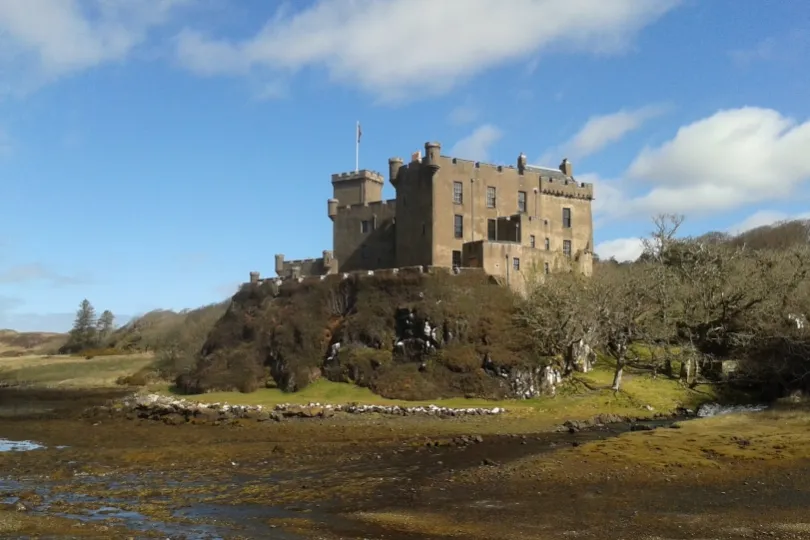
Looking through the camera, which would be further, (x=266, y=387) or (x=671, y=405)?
(x=266, y=387)

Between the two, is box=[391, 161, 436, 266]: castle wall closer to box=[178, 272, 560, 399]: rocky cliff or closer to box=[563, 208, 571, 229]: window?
box=[178, 272, 560, 399]: rocky cliff

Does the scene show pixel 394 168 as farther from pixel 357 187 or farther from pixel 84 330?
pixel 84 330

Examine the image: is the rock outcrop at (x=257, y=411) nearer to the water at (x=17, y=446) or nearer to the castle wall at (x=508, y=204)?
the water at (x=17, y=446)

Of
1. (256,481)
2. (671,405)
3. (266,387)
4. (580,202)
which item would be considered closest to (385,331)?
(266,387)

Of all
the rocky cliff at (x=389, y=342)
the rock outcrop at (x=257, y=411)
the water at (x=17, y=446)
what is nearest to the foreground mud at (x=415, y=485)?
the water at (x=17, y=446)

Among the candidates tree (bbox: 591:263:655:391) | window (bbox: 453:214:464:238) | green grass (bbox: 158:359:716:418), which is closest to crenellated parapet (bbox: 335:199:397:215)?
window (bbox: 453:214:464:238)

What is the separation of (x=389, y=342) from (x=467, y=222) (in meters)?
14.8

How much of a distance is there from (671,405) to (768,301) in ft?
36.6

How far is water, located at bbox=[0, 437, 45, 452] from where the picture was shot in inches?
1361

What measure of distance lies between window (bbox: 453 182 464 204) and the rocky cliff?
8677 mm

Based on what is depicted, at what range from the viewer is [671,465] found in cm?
2567

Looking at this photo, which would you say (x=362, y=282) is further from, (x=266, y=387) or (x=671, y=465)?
(x=671, y=465)

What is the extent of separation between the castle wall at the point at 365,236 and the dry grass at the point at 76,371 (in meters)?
37.0

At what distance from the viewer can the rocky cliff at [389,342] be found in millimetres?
52688
